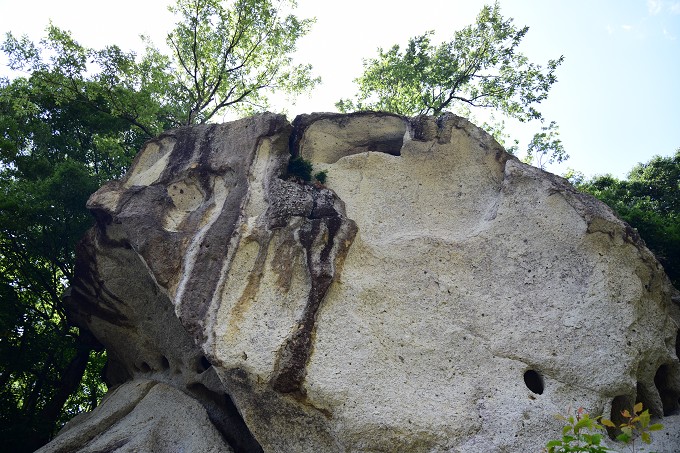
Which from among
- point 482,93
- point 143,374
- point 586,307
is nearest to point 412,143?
point 586,307

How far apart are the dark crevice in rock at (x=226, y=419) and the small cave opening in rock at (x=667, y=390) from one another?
5.61 meters

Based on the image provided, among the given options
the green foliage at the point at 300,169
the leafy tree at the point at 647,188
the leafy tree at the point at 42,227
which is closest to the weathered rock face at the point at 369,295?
the green foliage at the point at 300,169

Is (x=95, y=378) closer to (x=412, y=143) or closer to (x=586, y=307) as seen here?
(x=412, y=143)

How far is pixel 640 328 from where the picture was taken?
22.4 feet

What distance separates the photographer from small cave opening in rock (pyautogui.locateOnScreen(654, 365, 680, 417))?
23.3 ft

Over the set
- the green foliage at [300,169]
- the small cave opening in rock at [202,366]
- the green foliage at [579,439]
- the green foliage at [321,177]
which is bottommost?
the green foliage at [579,439]

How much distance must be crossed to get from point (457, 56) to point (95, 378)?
557 inches

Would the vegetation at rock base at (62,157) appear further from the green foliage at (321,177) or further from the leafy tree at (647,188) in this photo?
the leafy tree at (647,188)

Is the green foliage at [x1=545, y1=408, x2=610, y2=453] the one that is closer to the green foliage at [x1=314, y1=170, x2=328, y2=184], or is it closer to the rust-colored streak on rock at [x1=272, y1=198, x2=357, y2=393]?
the rust-colored streak on rock at [x1=272, y1=198, x2=357, y2=393]

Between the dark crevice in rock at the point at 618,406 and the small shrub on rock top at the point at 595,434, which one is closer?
the small shrub on rock top at the point at 595,434

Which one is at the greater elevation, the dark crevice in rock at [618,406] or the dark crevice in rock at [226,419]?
the dark crevice in rock at [226,419]

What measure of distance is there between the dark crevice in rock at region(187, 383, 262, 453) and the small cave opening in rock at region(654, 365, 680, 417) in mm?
5607

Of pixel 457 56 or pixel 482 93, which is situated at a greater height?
pixel 457 56

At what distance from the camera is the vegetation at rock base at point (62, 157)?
35.2 feet
